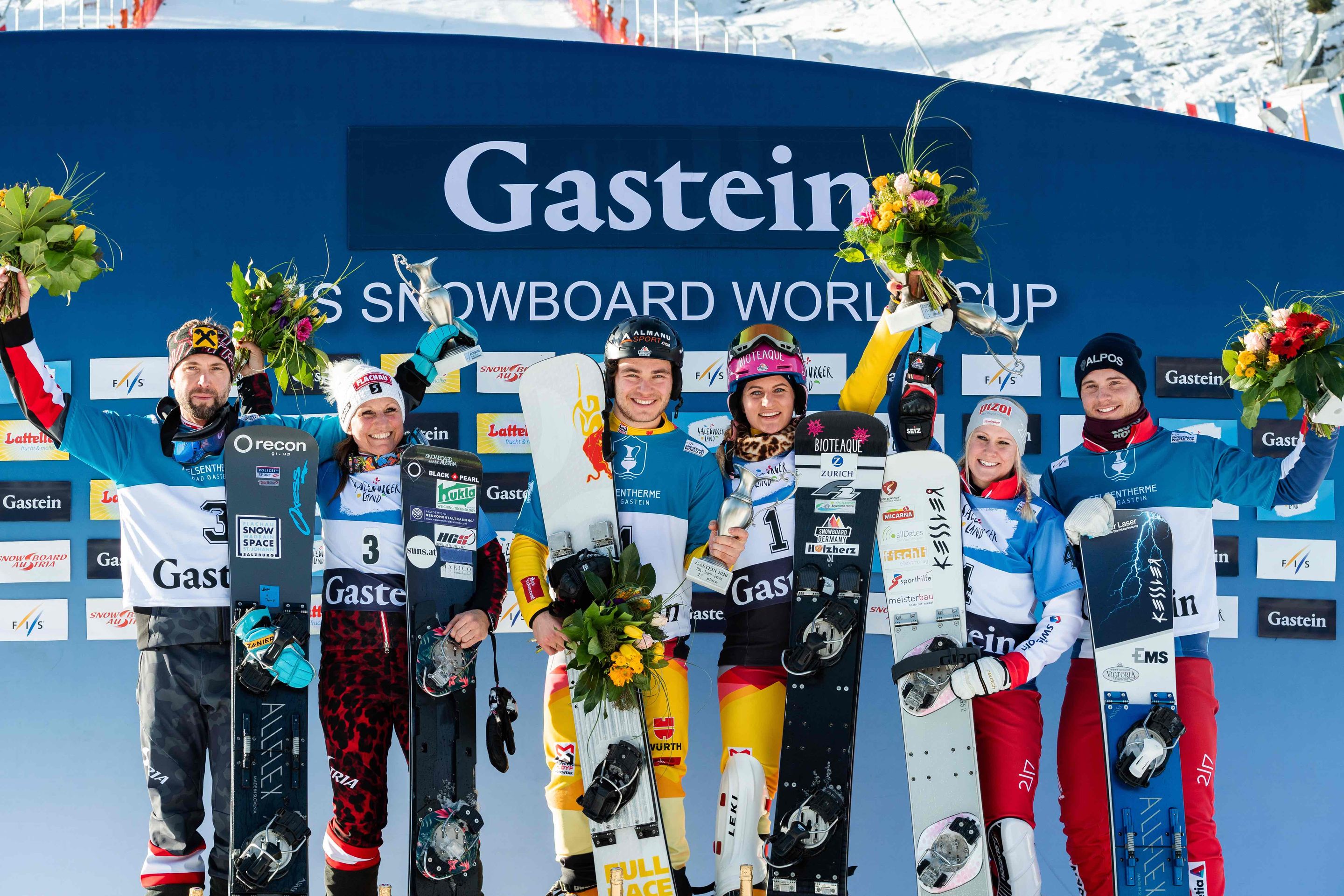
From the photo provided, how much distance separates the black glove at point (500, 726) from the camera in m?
3.42

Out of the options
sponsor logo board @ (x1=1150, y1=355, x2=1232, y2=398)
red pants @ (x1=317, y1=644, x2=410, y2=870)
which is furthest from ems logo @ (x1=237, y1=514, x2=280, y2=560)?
sponsor logo board @ (x1=1150, y1=355, x2=1232, y2=398)

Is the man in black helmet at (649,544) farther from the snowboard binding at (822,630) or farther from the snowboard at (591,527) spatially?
the snowboard binding at (822,630)

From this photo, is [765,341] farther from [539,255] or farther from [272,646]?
[272,646]

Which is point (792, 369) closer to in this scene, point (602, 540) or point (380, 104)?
→ point (602, 540)

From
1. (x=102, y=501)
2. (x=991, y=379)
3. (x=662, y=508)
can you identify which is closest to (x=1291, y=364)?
(x=991, y=379)

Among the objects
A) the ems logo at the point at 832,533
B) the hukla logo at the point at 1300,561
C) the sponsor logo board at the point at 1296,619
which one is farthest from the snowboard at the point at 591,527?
the hukla logo at the point at 1300,561

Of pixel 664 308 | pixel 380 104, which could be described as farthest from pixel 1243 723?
pixel 380 104

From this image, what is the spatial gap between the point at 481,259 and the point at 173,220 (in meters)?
1.41

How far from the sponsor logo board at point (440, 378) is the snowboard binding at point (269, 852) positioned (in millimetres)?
1952

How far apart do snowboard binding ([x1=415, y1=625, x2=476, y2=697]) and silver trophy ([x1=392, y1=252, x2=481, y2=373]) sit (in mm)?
960

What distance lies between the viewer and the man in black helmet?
129 inches

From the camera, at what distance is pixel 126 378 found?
4582mm

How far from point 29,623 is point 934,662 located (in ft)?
12.8

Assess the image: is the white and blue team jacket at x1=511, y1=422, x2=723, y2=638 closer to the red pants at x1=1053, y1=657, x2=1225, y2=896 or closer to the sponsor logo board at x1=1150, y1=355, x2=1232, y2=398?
the red pants at x1=1053, y1=657, x2=1225, y2=896
